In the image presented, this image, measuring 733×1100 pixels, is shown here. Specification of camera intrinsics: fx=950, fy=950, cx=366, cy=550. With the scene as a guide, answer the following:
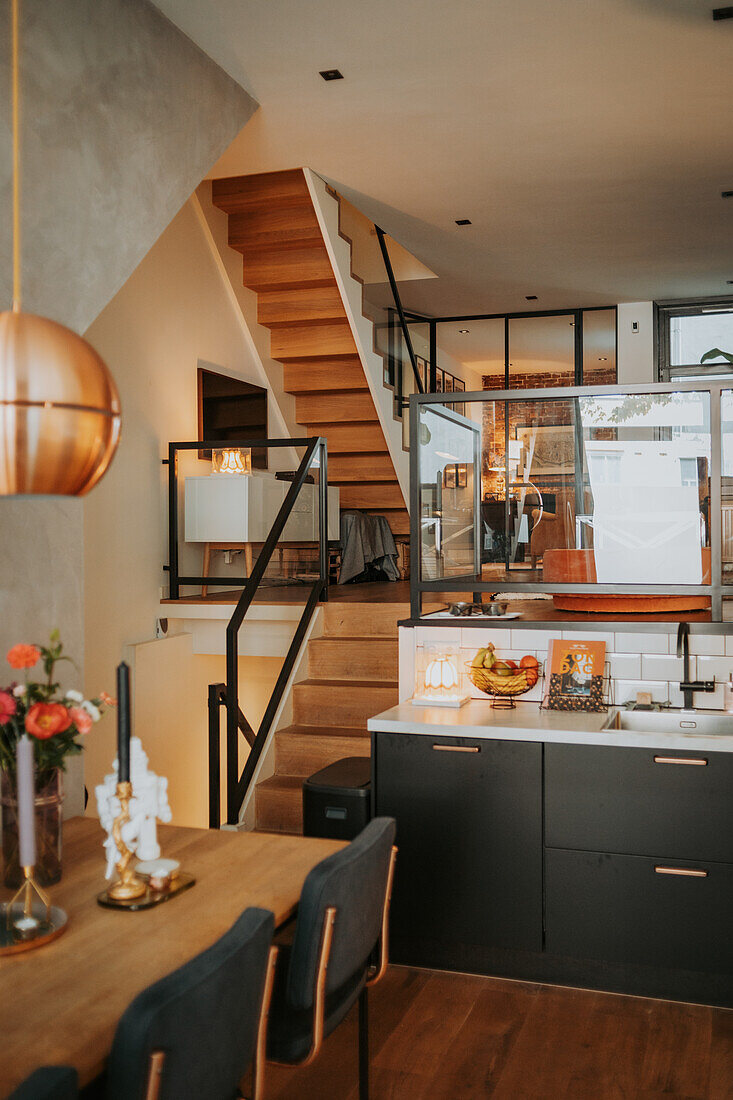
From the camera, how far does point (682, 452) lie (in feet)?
11.7

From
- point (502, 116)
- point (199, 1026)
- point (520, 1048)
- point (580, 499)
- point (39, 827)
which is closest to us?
point (199, 1026)

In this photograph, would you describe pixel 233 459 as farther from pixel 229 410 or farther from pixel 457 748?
pixel 457 748

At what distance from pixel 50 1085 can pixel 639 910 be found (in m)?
2.30

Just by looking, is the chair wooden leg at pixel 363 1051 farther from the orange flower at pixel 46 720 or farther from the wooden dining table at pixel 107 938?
the orange flower at pixel 46 720

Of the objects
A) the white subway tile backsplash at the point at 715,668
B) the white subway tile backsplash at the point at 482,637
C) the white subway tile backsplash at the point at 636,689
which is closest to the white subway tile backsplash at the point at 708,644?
the white subway tile backsplash at the point at 715,668

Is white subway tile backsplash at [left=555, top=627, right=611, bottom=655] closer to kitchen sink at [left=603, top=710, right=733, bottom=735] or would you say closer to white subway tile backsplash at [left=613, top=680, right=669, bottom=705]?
white subway tile backsplash at [left=613, top=680, right=669, bottom=705]

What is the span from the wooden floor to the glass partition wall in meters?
1.34

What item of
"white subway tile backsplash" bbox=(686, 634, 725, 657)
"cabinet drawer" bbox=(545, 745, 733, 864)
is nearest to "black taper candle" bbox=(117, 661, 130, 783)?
"cabinet drawer" bbox=(545, 745, 733, 864)

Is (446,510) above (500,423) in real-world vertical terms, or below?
below

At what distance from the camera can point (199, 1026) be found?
1.40 metres

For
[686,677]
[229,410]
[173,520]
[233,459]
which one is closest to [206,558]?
[173,520]

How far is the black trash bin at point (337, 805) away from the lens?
3.45 metres

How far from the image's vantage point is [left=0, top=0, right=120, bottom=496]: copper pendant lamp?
1.27 metres

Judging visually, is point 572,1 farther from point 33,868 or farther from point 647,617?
point 33,868
